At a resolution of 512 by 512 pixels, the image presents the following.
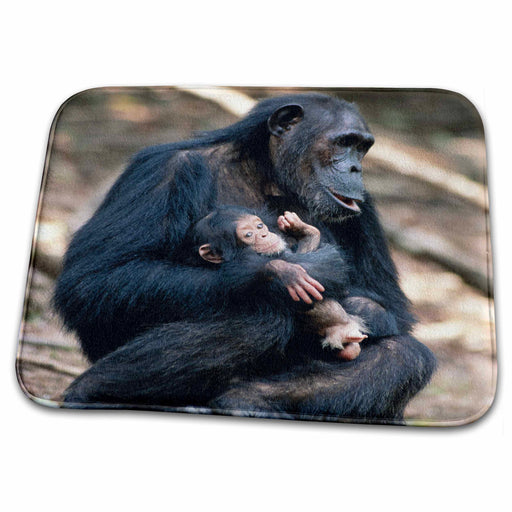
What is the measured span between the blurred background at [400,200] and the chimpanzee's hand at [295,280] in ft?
1.14

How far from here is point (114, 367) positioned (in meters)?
1.68

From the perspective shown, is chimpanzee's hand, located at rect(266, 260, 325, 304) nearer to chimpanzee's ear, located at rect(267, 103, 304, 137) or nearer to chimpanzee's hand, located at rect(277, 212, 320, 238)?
chimpanzee's hand, located at rect(277, 212, 320, 238)

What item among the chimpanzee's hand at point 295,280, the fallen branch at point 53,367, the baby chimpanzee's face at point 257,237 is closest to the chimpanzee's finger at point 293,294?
the chimpanzee's hand at point 295,280

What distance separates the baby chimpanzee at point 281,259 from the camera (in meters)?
1.67

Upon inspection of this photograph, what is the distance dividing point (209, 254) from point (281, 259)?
0.71ft

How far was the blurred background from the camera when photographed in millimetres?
1714

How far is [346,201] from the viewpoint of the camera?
187 cm

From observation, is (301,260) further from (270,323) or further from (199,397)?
(199,397)

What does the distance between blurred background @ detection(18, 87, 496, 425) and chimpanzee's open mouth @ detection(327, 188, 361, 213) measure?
0.09 m

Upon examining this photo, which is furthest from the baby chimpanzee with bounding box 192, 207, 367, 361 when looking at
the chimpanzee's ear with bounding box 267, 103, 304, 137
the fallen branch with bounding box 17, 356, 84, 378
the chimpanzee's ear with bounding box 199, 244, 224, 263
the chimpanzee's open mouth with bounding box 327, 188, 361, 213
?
the fallen branch with bounding box 17, 356, 84, 378

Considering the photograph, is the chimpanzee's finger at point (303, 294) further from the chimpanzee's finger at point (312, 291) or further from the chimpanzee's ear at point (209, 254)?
the chimpanzee's ear at point (209, 254)

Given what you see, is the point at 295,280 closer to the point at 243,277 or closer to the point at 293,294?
the point at 293,294

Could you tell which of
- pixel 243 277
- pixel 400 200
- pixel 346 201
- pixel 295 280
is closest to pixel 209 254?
pixel 243 277

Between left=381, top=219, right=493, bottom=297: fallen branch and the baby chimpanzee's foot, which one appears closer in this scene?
the baby chimpanzee's foot
